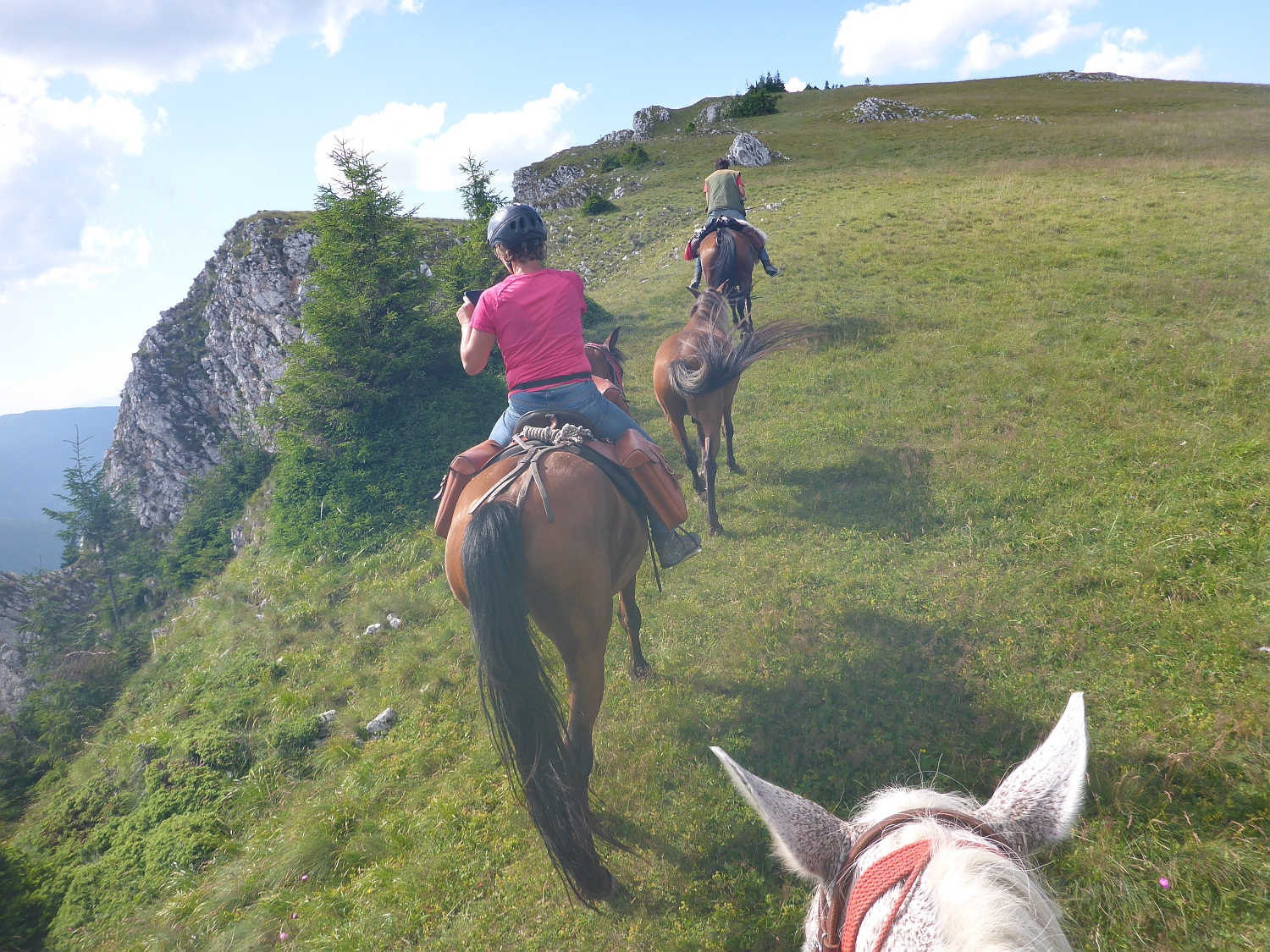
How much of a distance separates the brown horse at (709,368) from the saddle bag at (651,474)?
9.50 ft

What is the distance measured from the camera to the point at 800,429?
8.78m

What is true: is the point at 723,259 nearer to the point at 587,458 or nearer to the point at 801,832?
the point at 587,458

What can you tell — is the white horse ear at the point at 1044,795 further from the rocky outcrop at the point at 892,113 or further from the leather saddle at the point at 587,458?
the rocky outcrop at the point at 892,113

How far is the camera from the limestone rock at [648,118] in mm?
46938

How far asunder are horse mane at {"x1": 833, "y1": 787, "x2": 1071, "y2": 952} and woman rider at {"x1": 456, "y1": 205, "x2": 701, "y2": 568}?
2763 mm

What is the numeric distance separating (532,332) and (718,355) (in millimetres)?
3313

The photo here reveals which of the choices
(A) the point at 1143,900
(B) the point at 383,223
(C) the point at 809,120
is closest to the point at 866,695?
(A) the point at 1143,900

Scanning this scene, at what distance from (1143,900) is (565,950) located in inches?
118

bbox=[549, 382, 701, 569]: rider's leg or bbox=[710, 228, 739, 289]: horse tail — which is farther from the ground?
bbox=[710, 228, 739, 289]: horse tail

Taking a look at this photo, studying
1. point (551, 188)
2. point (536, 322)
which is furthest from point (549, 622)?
point (551, 188)

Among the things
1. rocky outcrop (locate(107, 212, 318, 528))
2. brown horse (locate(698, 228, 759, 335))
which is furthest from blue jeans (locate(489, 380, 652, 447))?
rocky outcrop (locate(107, 212, 318, 528))

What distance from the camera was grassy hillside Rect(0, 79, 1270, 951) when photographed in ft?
10.8

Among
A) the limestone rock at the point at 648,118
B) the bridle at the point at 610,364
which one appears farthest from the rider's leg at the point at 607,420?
the limestone rock at the point at 648,118

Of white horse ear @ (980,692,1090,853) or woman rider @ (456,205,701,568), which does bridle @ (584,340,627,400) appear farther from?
white horse ear @ (980,692,1090,853)
